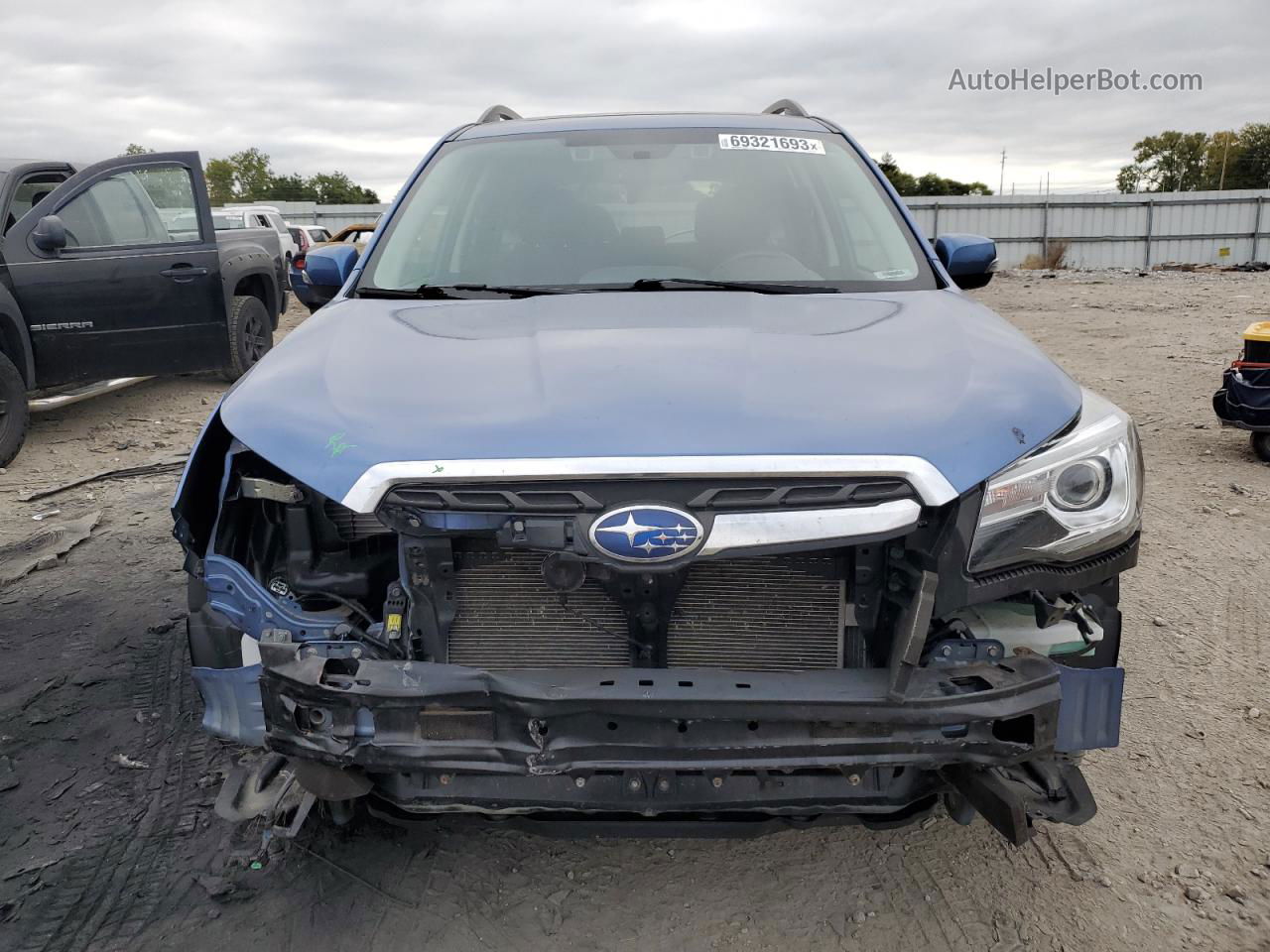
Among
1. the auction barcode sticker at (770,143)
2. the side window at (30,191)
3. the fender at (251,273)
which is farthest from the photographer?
the fender at (251,273)

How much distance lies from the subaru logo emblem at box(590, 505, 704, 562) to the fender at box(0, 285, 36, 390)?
5.99m

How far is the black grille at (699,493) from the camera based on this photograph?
1831 millimetres

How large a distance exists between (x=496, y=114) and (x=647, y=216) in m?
1.37

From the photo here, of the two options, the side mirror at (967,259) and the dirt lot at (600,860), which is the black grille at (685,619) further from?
the side mirror at (967,259)

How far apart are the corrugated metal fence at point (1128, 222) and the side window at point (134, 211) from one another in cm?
2459

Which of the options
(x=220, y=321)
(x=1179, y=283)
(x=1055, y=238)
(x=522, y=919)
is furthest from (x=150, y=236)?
(x=1055, y=238)

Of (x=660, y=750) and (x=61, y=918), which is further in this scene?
(x=61, y=918)

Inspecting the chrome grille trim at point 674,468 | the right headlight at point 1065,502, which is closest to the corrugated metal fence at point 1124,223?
the right headlight at point 1065,502

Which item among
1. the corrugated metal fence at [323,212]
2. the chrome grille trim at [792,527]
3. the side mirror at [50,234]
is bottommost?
the chrome grille trim at [792,527]

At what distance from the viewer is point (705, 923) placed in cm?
227

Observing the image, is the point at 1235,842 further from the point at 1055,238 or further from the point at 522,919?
the point at 1055,238

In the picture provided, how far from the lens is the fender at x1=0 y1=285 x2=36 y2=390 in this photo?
20.5 ft

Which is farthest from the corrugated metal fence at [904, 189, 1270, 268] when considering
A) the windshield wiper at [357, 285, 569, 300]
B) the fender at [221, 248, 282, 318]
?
the windshield wiper at [357, 285, 569, 300]

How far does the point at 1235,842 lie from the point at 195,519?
2641 millimetres
